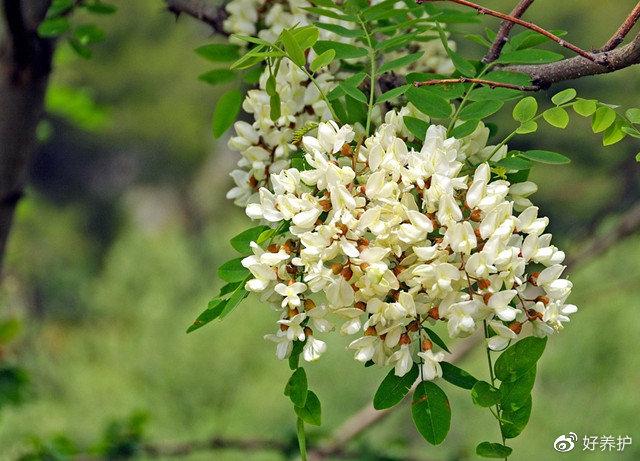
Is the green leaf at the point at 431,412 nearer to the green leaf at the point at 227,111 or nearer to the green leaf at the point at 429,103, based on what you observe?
the green leaf at the point at 429,103

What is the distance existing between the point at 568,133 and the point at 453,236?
254 inches

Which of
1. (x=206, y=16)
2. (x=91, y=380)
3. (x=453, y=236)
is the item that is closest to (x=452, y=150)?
(x=453, y=236)

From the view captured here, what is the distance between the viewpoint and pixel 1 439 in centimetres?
399

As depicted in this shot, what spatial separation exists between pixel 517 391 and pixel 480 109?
21 cm

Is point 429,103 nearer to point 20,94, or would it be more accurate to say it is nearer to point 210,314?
point 210,314

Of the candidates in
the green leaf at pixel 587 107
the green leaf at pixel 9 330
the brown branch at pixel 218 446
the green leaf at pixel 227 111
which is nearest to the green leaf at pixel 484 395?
the green leaf at pixel 587 107

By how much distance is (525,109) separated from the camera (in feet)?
2.21

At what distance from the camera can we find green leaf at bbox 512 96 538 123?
672 mm

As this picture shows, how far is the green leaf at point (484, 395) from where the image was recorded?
0.63m

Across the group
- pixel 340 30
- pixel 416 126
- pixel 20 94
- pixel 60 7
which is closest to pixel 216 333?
pixel 20 94

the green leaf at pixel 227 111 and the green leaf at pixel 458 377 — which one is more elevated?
Result: the green leaf at pixel 227 111

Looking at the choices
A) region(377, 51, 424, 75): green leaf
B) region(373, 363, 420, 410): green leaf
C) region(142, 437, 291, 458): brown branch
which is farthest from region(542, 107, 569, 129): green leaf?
region(142, 437, 291, 458): brown branch

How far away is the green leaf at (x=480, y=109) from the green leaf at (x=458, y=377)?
0.19m

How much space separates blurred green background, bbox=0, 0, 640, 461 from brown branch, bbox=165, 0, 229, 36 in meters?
0.12
